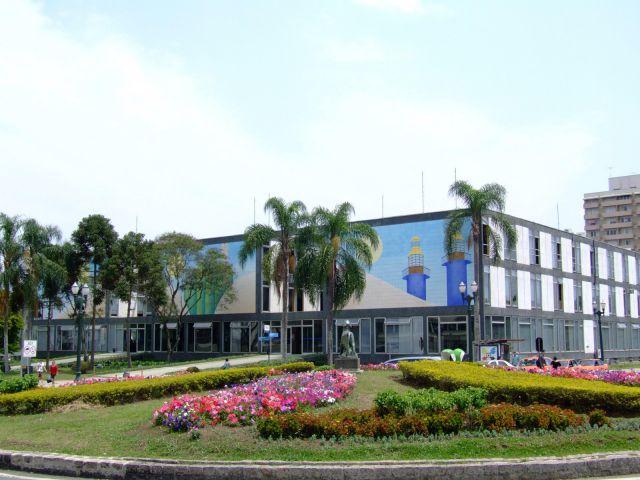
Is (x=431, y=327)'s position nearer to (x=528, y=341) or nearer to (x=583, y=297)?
(x=528, y=341)

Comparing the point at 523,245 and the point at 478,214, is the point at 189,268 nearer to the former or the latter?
the point at 478,214

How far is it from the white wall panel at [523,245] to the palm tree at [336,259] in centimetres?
1461

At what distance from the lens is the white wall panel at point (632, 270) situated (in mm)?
68000

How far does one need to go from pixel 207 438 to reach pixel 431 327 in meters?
34.2

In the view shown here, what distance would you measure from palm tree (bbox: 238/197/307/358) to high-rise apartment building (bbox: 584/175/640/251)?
96.0 meters

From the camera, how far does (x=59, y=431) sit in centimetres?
1569

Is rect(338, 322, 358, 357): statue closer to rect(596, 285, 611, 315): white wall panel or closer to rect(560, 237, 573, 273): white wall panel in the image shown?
rect(560, 237, 573, 273): white wall panel

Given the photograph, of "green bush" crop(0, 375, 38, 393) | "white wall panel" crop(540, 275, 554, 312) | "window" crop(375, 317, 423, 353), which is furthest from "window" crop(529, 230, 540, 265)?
"green bush" crop(0, 375, 38, 393)

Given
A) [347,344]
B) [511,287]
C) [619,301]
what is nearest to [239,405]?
[347,344]

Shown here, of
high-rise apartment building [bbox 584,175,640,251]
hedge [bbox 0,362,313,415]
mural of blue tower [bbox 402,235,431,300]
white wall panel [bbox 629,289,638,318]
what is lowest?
hedge [bbox 0,362,313,415]

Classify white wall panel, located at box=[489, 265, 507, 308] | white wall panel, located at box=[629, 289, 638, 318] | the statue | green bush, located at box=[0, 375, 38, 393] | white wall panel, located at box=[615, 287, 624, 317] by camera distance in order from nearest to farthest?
green bush, located at box=[0, 375, 38, 393] → the statue → white wall panel, located at box=[489, 265, 507, 308] → white wall panel, located at box=[615, 287, 624, 317] → white wall panel, located at box=[629, 289, 638, 318]

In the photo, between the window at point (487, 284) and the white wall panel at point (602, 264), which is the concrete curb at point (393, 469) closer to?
the window at point (487, 284)

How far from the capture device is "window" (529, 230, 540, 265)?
51125 millimetres

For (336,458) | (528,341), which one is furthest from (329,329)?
(336,458)
